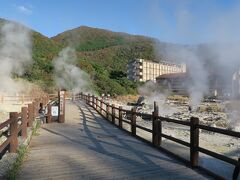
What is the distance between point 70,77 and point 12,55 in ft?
35.4

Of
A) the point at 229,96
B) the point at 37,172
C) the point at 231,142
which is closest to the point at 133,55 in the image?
the point at 229,96

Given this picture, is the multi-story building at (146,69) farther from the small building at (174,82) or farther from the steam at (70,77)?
the steam at (70,77)

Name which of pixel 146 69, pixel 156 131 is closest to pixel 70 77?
pixel 156 131

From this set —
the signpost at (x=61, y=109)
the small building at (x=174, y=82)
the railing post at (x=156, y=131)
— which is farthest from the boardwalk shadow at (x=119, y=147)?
the small building at (x=174, y=82)

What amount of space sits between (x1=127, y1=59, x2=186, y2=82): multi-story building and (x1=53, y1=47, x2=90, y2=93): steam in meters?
48.4

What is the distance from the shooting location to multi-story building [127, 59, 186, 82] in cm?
12239

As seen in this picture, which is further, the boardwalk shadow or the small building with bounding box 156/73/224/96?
the small building with bounding box 156/73/224/96

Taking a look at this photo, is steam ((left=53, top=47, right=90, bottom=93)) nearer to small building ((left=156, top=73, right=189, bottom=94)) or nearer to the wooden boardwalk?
small building ((left=156, top=73, right=189, bottom=94))

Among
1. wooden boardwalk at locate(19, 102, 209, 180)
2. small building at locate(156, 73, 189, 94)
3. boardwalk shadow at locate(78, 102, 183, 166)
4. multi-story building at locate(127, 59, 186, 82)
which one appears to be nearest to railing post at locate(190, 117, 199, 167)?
wooden boardwalk at locate(19, 102, 209, 180)

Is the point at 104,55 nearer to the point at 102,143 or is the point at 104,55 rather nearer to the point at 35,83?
the point at 35,83

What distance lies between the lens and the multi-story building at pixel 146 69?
122394 millimetres

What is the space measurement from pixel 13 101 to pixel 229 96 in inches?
1628

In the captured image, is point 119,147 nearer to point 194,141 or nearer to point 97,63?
point 194,141

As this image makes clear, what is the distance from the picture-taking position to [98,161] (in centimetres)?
798
